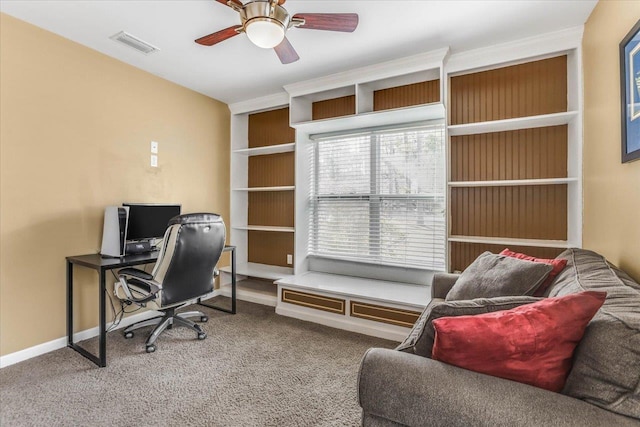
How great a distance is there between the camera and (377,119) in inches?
120

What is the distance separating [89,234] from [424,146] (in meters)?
3.25

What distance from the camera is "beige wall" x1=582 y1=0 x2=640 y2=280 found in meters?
1.55

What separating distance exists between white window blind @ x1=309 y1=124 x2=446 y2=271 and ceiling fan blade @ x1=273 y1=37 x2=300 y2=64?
4.44 ft

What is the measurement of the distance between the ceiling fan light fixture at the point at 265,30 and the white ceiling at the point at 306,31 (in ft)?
1.52

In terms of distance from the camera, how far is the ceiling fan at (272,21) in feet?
5.49

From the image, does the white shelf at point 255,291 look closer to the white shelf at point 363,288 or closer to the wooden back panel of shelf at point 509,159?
the white shelf at point 363,288

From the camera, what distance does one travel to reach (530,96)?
2.62 meters

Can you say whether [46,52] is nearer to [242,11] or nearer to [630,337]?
[242,11]

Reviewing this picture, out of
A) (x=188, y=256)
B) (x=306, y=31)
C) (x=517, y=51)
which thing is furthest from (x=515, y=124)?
(x=188, y=256)

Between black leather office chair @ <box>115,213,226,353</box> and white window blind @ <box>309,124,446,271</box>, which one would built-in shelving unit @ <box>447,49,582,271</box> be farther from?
black leather office chair @ <box>115,213,226,353</box>

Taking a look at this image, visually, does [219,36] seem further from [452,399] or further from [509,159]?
[509,159]

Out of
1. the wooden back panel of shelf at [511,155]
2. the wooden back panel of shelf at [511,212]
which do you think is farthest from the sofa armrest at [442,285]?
the wooden back panel of shelf at [511,155]

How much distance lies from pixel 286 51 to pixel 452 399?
2.22m

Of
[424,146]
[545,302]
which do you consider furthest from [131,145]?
[545,302]
